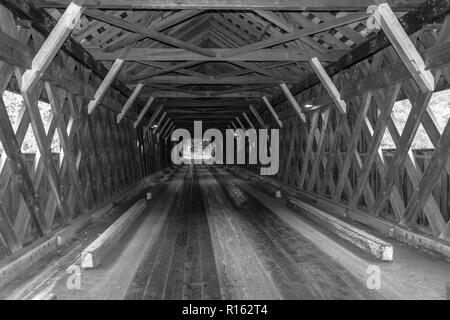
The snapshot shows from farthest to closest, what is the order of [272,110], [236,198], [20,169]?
[272,110], [236,198], [20,169]

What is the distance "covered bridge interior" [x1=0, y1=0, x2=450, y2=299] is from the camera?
479cm

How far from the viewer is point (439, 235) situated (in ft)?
18.9

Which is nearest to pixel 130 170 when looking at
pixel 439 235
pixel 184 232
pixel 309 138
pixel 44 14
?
pixel 309 138

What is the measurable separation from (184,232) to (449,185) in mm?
4183

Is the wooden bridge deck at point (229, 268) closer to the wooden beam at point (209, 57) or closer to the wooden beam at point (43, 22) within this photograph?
the wooden beam at point (43, 22)

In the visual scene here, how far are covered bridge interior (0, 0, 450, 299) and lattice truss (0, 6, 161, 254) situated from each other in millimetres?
28

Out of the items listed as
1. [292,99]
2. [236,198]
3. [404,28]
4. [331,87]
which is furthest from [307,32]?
[236,198]

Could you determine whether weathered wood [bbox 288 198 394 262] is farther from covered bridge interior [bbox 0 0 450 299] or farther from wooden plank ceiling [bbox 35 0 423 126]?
wooden plank ceiling [bbox 35 0 423 126]

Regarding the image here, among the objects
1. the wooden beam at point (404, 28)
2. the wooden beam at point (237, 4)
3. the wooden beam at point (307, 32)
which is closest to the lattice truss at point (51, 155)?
the wooden beam at point (237, 4)

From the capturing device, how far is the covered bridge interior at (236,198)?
4.79 metres

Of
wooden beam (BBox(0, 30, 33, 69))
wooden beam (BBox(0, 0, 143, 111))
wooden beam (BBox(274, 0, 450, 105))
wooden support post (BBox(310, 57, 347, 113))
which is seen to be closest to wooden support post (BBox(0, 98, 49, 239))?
wooden beam (BBox(0, 30, 33, 69))

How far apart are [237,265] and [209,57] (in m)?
5.39

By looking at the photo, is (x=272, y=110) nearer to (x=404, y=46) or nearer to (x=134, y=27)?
(x=134, y=27)

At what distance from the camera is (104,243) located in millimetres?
5652
